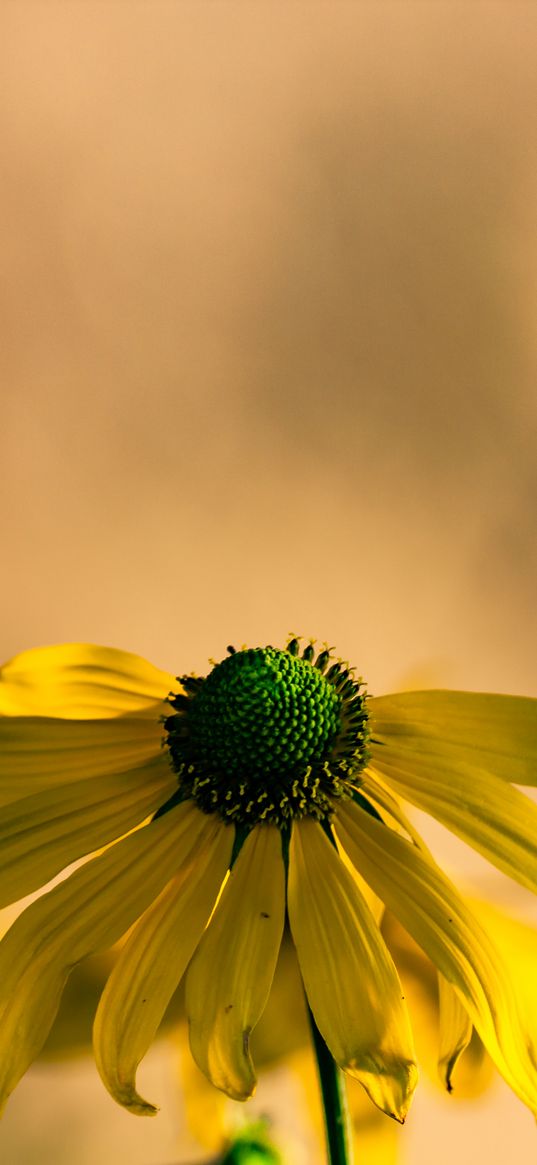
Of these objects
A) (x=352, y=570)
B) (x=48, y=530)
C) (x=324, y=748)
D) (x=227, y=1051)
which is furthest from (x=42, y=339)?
(x=227, y=1051)

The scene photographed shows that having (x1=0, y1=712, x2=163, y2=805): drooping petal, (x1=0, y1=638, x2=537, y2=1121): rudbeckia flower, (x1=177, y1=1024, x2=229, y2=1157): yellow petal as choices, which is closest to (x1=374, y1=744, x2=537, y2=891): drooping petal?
(x1=0, y1=638, x2=537, y2=1121): rudbeckia flower

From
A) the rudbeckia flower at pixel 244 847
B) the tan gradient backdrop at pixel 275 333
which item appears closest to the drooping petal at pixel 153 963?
the rudbeckia flower at pixel 244 847

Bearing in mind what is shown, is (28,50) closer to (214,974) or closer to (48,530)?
(48,530)

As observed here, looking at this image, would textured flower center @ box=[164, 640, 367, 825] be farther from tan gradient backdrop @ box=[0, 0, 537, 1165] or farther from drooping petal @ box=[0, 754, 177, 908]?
tan gradient backdrop @ box=[0, 0, 537, 1165]

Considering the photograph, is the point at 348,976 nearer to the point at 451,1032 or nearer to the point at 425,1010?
the point at 451,1032

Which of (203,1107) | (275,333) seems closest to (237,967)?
(203,1107)

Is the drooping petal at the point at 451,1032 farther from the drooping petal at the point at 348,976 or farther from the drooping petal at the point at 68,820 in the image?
the drooping petal at the point at 68,820
